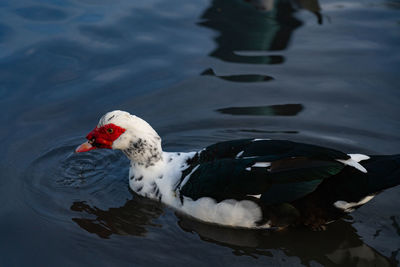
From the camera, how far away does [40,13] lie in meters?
9.49

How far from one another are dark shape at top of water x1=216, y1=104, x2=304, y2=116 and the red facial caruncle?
1.82 meters

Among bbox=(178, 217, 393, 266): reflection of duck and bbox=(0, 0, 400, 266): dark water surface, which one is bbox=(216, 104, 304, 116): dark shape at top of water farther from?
bbox=(178, 217, 393, 266): reflection of duck

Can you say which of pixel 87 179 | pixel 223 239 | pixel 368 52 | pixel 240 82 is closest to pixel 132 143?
pixel 87 179

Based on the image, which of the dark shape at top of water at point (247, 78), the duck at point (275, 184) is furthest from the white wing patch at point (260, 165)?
the dark shape at top of water at point (247, 78)

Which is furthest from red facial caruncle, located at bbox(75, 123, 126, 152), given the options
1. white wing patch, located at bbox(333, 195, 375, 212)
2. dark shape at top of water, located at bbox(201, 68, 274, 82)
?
dark shape at top of water, located at bbox(201, 68, 274, 82)

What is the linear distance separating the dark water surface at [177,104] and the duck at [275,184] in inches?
8.2

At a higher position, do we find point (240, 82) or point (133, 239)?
point (240, 82)

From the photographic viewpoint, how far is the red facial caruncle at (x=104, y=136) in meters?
5.56

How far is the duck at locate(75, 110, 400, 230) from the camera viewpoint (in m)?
4.85

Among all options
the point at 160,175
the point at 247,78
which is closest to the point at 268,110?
the point at 247,78

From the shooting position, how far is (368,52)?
8352mm

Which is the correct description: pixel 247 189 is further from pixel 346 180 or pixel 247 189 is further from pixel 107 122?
pixel 107 122

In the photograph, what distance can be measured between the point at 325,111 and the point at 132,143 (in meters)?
2.51

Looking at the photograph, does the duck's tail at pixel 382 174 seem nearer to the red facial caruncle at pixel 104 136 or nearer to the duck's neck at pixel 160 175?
the duck's neck at pixel 160 175
